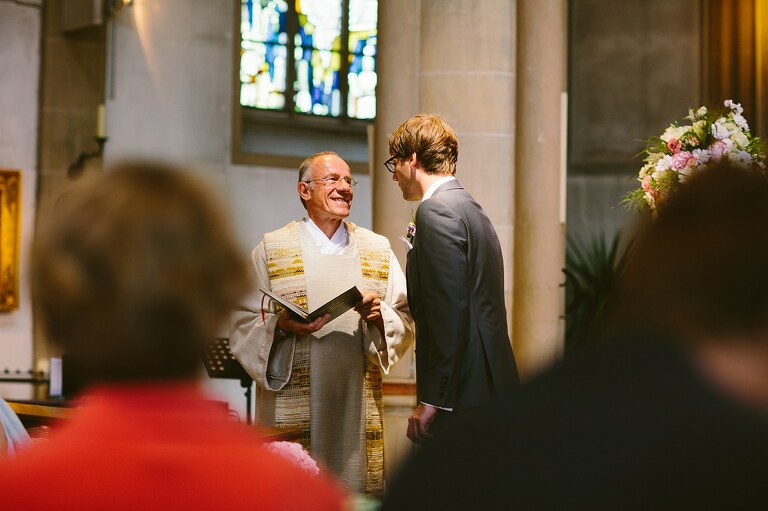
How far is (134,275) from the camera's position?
4.52 ft

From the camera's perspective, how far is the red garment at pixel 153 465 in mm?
1354

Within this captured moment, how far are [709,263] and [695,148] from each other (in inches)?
165

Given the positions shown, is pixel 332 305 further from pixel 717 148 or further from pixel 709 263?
pixel 709 263

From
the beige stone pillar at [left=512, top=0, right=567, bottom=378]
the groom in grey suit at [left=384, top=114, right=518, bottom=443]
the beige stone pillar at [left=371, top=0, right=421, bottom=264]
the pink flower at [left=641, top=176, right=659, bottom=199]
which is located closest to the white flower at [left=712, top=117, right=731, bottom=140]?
the pink flower at [left=641, top=176, right=659, bottom=199]

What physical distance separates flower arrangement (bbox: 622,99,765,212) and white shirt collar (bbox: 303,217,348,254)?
1363 mm

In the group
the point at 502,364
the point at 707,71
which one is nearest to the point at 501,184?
the point at 502,364

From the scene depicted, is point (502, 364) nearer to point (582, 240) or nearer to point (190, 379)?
point (190, 379)

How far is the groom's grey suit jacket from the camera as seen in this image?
425 cm

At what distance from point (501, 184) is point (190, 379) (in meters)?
5.46

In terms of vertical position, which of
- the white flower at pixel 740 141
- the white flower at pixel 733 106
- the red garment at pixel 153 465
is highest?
the white flower at pixel 733 106

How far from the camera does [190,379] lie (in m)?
1.43

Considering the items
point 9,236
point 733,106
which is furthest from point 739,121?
point 9,236

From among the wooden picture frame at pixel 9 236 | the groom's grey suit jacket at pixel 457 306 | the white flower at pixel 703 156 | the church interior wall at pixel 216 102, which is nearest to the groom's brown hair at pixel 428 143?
the groom's grey suit jacket at pixel 457 306

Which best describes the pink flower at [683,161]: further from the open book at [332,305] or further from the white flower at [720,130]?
the open book at [332,305]
